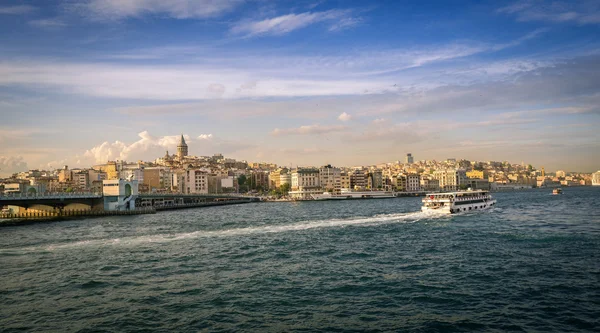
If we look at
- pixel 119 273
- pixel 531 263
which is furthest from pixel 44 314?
pixel 531 263

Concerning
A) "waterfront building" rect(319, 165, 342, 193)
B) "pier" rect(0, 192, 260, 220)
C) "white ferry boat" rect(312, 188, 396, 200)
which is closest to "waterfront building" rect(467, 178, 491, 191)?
"waterfront building" rect(319, 165, 342, 193)

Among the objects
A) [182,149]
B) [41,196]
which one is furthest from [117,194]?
[182,149]

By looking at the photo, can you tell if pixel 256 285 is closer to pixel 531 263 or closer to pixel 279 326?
pixel 279 326

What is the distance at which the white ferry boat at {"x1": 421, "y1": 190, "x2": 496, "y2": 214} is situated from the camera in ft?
147

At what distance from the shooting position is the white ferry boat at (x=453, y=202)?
44.7 m

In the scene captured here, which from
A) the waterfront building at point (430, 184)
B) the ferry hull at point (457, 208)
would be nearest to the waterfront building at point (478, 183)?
the waterfront building at point (430, 184)

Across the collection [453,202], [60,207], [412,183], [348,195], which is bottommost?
[348,195]

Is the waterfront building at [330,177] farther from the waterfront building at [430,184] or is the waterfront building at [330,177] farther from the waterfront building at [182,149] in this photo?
the waterfront building at [182,149]

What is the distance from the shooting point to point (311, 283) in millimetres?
16578

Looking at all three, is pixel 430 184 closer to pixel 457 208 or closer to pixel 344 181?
pixel 344 181

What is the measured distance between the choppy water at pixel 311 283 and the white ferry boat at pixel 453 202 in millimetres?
16002

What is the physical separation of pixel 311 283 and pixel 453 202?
104 ft

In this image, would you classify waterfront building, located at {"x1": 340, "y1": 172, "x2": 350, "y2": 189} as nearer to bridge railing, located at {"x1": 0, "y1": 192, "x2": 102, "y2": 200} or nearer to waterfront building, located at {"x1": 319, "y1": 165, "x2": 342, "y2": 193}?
waterfront building, located at {"x1": 319, "y1": 165, "x2": 342, "y2": 193}

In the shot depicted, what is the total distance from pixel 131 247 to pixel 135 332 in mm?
14967
